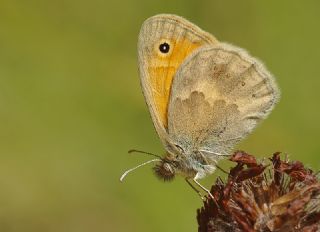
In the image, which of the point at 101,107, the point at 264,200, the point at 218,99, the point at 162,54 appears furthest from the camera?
the point at 101,107

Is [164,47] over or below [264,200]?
over

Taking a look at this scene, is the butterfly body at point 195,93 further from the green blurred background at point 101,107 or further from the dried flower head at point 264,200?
the green blurred background at point 101,107

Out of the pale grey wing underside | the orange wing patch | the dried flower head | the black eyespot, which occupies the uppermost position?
the black eyespot

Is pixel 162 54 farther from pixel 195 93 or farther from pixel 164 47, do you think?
pixel 195 93

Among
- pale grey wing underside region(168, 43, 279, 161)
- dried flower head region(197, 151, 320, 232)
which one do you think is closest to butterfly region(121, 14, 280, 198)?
pale grey wing underside region(168, 43, 279, 161)

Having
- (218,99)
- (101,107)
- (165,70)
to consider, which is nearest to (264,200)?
(218,99)

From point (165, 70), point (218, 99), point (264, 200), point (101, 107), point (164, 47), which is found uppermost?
point (164, 47)

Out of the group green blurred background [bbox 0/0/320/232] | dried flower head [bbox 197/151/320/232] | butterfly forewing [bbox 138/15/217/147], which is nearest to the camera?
dried flower head [bbox 197/151/320/232]

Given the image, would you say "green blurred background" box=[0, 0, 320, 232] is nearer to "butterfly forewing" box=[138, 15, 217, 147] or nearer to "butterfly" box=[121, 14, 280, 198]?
"butterfly" box=[121, 14, 280, 198]
